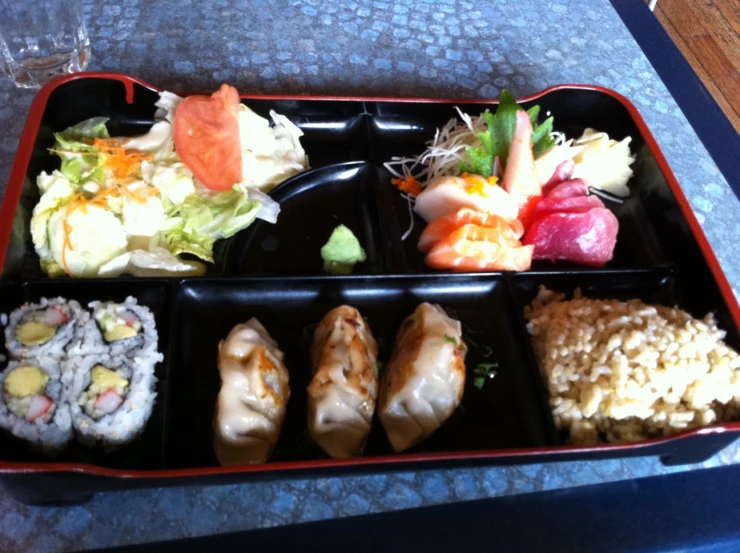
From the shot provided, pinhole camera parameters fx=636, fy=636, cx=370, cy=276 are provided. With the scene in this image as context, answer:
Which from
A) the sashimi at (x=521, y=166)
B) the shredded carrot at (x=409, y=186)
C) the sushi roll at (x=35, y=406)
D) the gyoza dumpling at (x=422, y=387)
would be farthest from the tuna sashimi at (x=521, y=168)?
the sushi roll at (x=35, y=406)

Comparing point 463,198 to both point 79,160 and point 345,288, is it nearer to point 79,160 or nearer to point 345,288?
point 345,288

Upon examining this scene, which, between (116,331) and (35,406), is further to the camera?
(116,331)

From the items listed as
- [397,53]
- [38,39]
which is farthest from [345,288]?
[38,39]

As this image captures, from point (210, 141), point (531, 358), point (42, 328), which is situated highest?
point (210, 141)

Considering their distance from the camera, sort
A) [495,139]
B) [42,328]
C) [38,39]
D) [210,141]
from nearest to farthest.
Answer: [42,328] → [210,141] → [495,139] → [38,39]

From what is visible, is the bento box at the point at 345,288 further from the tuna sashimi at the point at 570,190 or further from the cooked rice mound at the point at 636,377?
the tuna sashimi at the point at 570,190

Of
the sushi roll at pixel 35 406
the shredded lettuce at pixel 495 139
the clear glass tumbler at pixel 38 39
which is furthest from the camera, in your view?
the clear glass tumbler at pixel 38 39

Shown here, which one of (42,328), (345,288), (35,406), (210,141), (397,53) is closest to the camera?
(35,406)
